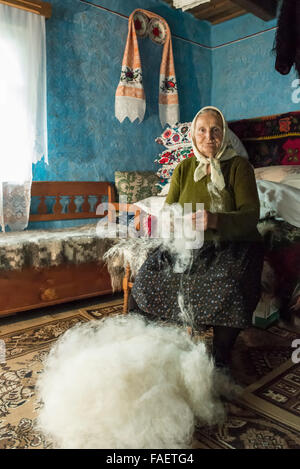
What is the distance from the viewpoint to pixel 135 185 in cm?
312

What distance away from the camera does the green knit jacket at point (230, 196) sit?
1.44 meters

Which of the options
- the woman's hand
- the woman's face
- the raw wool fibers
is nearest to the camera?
the raw wool fibers

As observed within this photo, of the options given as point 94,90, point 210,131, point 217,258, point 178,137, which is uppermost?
point 94,90

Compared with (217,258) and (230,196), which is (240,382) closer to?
(217,258)

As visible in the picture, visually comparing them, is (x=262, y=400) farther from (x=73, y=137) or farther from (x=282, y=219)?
(x=73, y=137)

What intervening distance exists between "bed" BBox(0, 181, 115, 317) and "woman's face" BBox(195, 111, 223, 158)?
1.08 metres

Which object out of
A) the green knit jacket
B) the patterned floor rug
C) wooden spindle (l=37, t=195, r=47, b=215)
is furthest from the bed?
the green knit jacket

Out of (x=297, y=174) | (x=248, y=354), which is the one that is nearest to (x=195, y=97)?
(x=297, y=174)

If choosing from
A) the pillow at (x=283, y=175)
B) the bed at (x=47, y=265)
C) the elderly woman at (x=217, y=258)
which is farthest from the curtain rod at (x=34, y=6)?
the pillow at (x=283, y=175)

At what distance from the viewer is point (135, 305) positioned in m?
1.76

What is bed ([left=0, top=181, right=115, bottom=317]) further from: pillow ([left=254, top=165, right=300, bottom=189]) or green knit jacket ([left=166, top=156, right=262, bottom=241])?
pillow ([left=254, top=165, right=300, bottom=189])

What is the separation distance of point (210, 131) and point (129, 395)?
46.3 inches

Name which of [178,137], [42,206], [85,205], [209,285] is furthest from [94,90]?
[209,285]

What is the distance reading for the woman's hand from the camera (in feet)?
4.50
